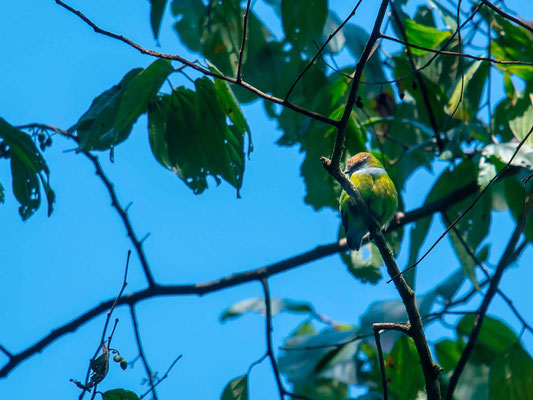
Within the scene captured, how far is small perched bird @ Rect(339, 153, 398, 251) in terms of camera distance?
11.4ft

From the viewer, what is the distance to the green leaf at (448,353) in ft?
14.8

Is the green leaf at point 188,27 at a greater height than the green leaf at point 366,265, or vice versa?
the green leaf at point 188,27

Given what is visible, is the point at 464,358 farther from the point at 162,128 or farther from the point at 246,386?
the point at 162,128

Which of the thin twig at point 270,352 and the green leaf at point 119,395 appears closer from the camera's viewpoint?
the green leaf at point 119,395

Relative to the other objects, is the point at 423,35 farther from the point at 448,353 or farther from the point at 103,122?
the point at 448,353

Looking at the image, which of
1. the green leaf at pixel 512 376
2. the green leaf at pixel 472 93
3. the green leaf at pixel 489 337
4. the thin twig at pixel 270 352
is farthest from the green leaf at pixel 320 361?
the green leaf at pixel 472 93

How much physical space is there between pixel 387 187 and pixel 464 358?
0.98m

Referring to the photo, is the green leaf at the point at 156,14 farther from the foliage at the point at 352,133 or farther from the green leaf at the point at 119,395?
the green leaf at the point at 119,395

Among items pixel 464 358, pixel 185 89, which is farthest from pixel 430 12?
pixel 464 358

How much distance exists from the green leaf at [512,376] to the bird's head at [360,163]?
1.26 meters

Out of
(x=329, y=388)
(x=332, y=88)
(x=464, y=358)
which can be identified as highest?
(x=332, y=88)

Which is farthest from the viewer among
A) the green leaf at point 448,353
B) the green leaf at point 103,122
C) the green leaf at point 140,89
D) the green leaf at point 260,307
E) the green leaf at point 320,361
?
the green leaf at point 260,307

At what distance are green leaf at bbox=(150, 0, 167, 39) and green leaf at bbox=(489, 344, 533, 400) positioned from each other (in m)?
2.55

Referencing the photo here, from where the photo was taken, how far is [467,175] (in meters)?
4.12
